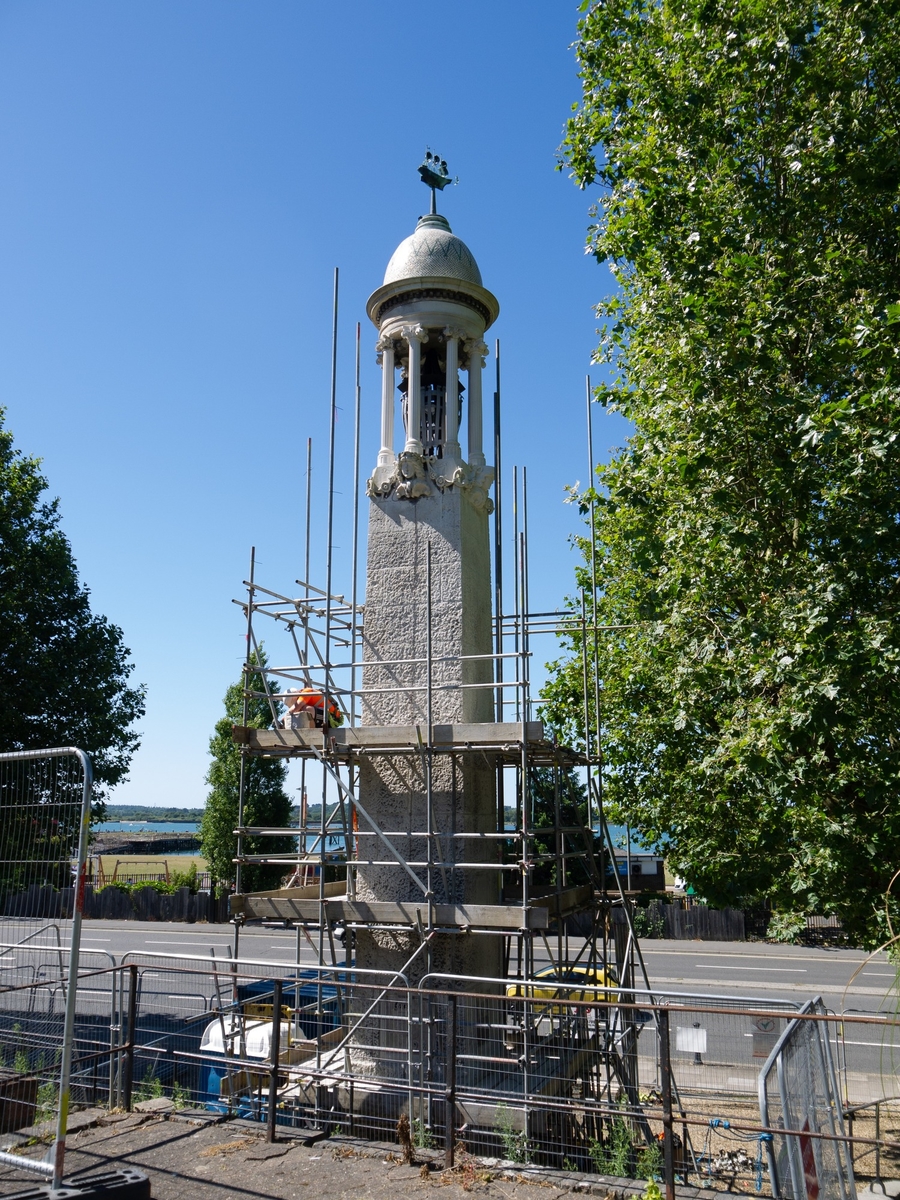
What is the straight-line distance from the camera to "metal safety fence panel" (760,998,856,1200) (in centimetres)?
550

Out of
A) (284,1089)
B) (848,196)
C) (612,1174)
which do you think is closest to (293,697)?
(284,1089)

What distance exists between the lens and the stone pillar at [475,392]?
11.9 metres

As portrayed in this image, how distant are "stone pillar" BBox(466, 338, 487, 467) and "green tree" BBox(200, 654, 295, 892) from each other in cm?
2184

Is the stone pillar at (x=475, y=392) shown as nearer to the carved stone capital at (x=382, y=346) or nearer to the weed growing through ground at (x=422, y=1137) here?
the carved stone capital at (x=382, y=346)

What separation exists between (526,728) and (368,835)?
8.31ft

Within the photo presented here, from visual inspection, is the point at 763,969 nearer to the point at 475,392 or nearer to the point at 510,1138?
the point at 475,392

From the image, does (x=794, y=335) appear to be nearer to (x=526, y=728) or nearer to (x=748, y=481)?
(x=748, y=481)

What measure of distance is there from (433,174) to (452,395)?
13.3 ft

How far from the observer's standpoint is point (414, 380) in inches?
460

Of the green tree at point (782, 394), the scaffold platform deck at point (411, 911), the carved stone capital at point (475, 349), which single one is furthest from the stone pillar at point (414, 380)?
the scaffold platform deck at point (411, 911)

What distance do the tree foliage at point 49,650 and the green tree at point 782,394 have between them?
12625 millimetres

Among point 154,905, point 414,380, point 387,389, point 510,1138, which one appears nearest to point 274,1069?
point 510,1138

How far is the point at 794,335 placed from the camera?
9.89 metres

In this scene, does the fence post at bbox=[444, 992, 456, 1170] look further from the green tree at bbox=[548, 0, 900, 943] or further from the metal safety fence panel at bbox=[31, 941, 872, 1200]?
the green tree at bbox=[548, 0, 900, 943]
